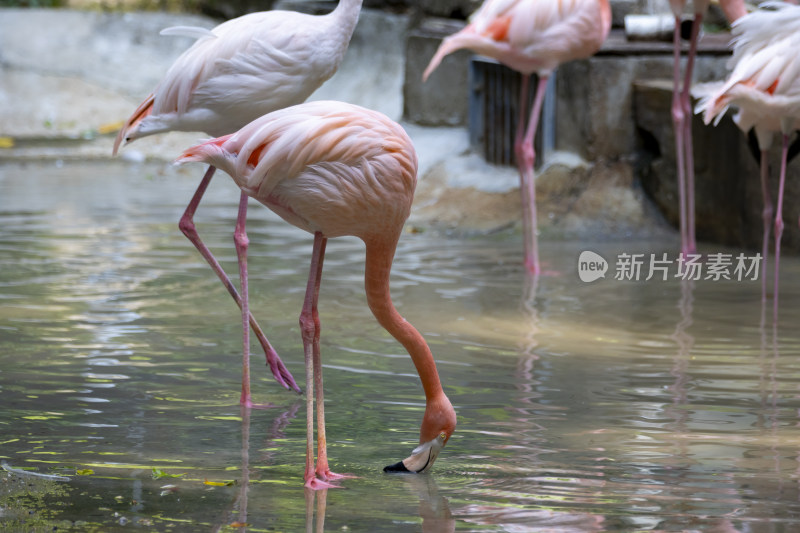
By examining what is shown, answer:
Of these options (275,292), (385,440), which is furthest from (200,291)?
(385,440)

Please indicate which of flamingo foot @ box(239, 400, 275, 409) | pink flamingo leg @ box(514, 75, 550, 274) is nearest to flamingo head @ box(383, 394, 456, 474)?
flamingo foot @ box(239, 400, 275, 409)

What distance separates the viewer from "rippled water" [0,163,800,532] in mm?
2541

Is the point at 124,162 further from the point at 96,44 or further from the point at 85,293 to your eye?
the point at 85,293

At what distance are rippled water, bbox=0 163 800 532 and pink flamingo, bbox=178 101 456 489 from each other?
137mm

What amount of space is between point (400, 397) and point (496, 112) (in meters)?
4.67

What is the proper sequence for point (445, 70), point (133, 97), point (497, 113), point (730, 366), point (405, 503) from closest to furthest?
1. point (405, 503)
2. point (730, 366)
3. point (497, 113)
4. point (445, 70)
5. point (133, 97)

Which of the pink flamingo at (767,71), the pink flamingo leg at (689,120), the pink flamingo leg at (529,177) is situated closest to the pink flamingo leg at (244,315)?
the pink flamingo at (767,71)

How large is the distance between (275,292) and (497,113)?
3250mm

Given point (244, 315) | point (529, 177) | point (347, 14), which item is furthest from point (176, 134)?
point (244, 315)

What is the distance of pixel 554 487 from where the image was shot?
8.79ft

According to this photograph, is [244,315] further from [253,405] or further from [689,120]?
[689,120]

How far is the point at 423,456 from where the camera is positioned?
2.79m

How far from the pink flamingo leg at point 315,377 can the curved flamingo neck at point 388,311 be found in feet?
0.49

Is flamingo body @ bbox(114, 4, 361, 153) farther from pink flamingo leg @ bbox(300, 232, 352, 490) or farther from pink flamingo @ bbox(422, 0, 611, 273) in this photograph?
pink flamingo @ bbox(422, 0, 611, 273)
